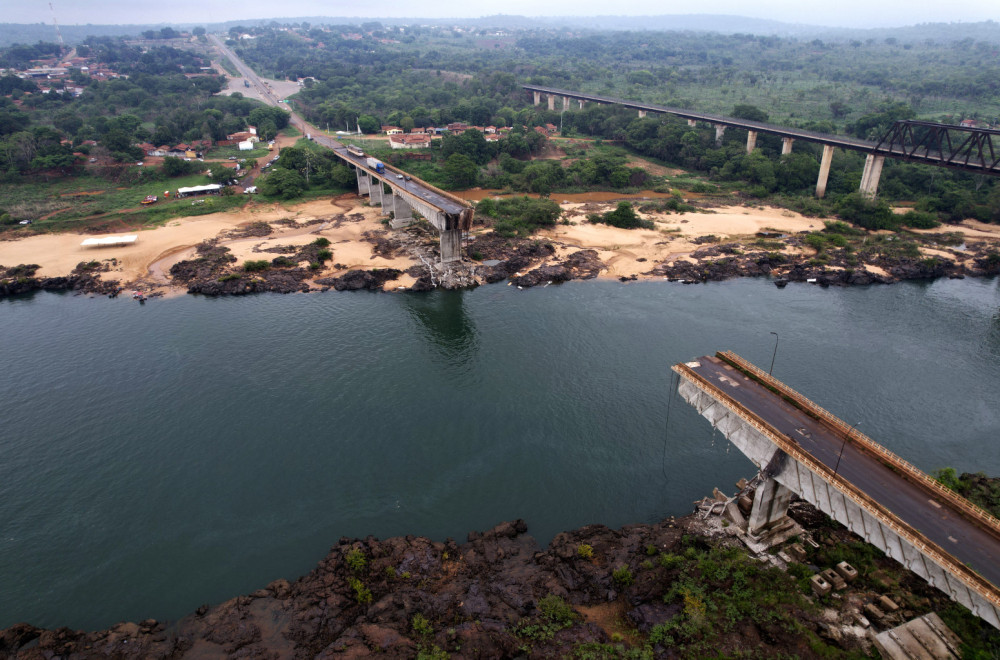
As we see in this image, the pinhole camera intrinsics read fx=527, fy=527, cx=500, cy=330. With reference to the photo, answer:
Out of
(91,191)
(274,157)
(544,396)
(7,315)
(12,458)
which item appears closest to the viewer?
(12,458)

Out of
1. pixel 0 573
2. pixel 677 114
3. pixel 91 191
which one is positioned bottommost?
pixel 0 573

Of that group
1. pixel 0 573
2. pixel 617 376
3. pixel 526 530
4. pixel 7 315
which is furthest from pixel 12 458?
pixel 617 376

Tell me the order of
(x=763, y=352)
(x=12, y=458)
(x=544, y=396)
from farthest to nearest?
1. (x=763, y=352)
2. (x=544, y=396)
3. (x=12, y=458)

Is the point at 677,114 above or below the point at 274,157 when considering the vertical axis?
above

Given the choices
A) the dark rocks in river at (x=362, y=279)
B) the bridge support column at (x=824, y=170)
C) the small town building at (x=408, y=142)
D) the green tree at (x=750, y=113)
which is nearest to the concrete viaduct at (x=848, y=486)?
the dark rocks in river at (x=362, y=279)

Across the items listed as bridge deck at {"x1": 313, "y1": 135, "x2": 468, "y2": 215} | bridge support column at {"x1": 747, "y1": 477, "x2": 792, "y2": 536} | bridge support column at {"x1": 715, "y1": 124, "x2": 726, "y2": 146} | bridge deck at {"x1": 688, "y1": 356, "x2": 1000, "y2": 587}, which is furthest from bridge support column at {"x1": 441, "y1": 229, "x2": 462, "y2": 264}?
bridge support column at {"x1": 715, "y1": 124, "x2": 726, "y2": 146}

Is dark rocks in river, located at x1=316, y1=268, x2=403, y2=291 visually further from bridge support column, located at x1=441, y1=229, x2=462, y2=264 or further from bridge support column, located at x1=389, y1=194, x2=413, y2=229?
bridge support column, located at x1=389, y1=194, x2=413, y2=229

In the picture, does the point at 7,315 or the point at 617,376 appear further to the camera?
the point at 7,315

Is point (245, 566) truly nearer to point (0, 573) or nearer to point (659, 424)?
point (0, 573)

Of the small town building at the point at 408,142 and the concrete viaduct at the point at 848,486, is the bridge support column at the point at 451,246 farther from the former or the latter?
the small town building at the point at 408,142
